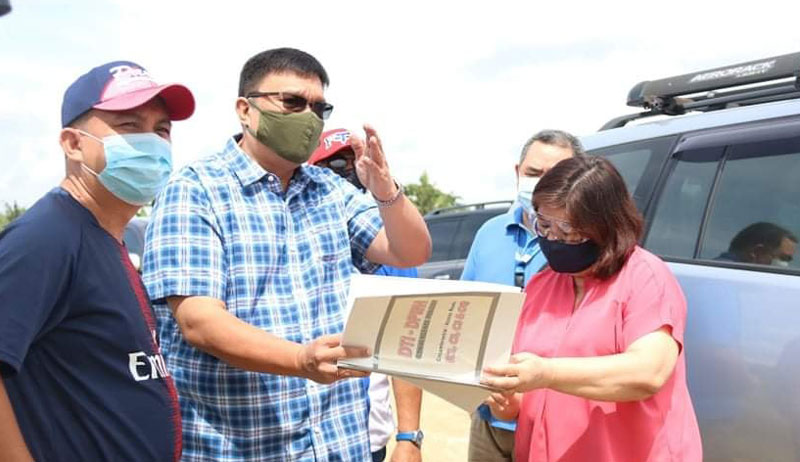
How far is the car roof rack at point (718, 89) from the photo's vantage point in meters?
3.32

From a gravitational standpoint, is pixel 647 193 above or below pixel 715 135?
below

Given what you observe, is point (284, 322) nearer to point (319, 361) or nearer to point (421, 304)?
point (319, 361)

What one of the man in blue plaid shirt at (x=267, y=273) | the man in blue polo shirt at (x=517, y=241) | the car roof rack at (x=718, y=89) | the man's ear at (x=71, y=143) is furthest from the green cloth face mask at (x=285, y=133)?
the car roof rack at (x=718, y=89)

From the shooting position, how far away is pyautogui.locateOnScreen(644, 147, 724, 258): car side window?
3225mm

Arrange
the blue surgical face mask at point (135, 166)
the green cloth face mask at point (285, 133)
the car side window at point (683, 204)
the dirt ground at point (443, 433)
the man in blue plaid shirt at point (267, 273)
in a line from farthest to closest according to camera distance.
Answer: the dirt ground at point (443, 433) < the car side window at point (683, 204) < the green cloth face mask at point (285, 133) < the man in blue plaid shirt at point (267, 273) < the blue surgical face mask at point (135, 166)

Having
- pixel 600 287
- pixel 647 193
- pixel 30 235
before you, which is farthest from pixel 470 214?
pixel 30 235

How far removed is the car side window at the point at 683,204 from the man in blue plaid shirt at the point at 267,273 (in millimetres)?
1200

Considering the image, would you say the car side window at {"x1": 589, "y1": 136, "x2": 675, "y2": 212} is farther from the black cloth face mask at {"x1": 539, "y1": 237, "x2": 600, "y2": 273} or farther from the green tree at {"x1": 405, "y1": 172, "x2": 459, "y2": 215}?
the green tree at {"x1": 405, "y1": 172, "x2": 459, "y2": 215}

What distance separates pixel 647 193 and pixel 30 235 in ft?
7.97

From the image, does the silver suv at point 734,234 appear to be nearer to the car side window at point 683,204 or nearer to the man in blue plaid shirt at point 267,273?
the car side window at point 683,204

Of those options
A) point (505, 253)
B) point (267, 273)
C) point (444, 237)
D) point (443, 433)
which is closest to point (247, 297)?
point (267, 273)

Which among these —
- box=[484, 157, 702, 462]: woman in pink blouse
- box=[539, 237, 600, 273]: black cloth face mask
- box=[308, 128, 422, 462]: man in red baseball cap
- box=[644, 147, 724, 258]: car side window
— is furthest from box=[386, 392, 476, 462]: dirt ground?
box=[539, 237, 600, 273]: black cloth face mask

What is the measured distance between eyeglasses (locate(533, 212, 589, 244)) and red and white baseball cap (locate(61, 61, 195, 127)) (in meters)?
1.08

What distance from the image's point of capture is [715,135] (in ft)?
10.7
